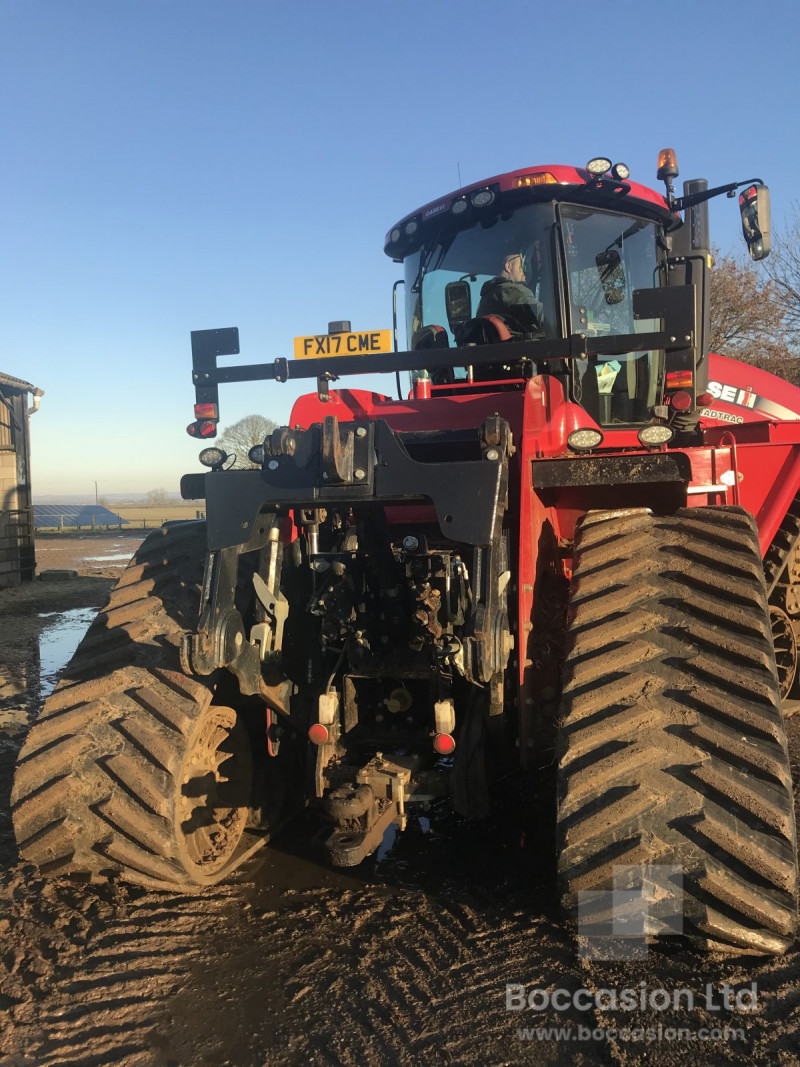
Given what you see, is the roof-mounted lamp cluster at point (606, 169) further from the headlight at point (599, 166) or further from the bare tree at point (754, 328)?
the bare tree at point (754, 328)

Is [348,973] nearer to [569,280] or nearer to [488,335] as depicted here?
[488,335]

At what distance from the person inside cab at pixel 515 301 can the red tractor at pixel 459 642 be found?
0.09 feet

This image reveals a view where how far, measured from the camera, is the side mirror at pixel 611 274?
4.82 m

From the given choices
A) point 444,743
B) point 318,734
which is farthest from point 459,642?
point 318,734

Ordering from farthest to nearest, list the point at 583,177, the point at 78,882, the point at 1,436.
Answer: the point at 1,436
the point at 583,177
the point at 78,882

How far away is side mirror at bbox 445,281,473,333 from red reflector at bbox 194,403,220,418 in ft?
5.26

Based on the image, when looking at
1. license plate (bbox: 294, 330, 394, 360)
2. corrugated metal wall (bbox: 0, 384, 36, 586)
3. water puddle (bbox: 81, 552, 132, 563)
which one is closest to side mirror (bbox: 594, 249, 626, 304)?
license plate (bbox: 294, 330, 394, 360)

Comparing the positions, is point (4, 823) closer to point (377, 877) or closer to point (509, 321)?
point (377, 877)

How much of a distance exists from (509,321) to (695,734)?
281 cm

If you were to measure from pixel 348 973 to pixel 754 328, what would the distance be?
2040 centimetres

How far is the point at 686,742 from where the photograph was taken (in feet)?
8.96

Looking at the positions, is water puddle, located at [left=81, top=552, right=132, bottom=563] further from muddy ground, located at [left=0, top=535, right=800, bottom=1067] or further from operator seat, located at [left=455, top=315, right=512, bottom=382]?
muddy ground, located at [left=0, top=535, right=800, bottom=1067]

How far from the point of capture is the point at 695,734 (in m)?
2.74

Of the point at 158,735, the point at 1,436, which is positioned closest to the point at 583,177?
the point at 158,735
